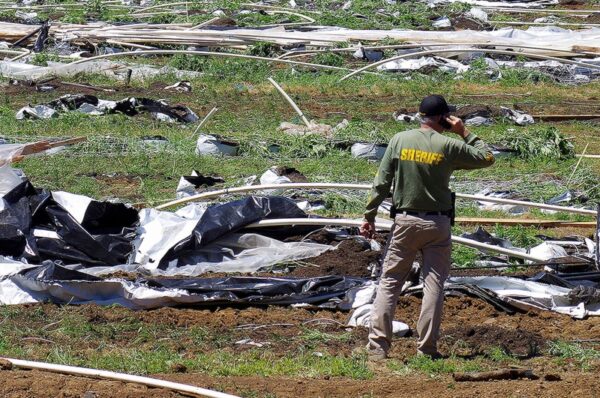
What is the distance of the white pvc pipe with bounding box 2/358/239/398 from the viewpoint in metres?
A: 6.74

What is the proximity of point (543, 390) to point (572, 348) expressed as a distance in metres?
1.31

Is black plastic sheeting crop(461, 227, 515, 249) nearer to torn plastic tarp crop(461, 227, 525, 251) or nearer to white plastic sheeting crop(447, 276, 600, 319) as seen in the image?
torn plastic tarp crop(461, 227, 525, 251)

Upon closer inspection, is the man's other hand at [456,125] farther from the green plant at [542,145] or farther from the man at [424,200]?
the green plant at [542,145]

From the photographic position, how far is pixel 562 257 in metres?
10.7

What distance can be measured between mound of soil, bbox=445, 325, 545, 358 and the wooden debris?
75 cm

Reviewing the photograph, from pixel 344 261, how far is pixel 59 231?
8.83 ft

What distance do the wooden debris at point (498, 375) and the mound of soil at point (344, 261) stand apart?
2.93 m

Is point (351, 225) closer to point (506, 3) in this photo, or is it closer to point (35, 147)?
point (35, 147)

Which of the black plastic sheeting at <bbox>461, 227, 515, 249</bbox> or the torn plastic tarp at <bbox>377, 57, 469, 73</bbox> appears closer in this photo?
the black plastic sheeting at <bbox>461, 227, 515, 249</bbox>

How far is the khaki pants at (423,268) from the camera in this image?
7.61 metres

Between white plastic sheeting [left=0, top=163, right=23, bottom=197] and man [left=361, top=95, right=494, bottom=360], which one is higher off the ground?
man [left=361, top=95, right=494, bottom=360]

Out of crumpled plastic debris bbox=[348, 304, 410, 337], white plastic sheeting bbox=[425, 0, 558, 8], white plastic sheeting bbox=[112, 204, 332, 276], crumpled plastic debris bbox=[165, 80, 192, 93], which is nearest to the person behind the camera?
crumpled plastic debris bbox=[348, 304, 410, 337]

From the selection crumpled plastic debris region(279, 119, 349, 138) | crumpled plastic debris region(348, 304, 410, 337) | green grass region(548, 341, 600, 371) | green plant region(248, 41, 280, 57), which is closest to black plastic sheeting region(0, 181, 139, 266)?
crumpled plastic debris region(348, 304, 410, 337)

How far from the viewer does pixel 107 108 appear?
18.2 meters
